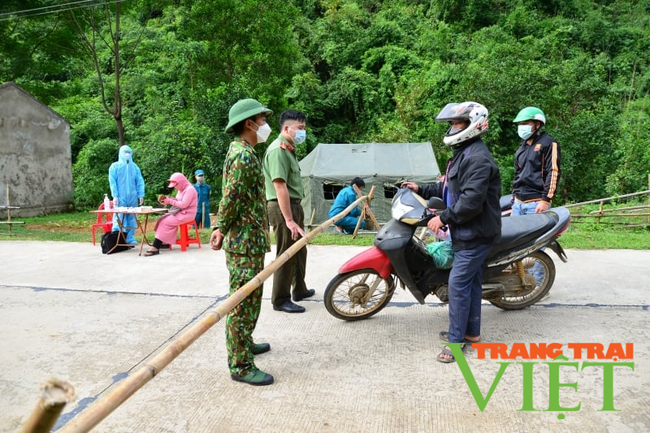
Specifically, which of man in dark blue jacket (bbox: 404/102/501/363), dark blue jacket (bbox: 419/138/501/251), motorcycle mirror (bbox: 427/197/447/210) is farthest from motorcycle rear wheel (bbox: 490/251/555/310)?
motorcycle mirror (bbox: 427/197/447/210)

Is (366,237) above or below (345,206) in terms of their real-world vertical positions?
below

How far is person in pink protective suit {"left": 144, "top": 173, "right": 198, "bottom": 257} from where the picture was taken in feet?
24.3

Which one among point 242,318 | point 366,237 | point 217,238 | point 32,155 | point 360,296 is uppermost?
point 32,155

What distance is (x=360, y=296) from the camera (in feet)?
13.4

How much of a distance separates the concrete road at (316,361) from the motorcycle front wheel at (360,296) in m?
0.11

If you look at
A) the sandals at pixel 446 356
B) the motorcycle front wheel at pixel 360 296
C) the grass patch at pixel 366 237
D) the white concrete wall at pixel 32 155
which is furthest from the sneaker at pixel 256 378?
the white concrete wall at pixel 32 155

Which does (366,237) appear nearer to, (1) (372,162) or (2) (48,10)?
(1) (372,162)

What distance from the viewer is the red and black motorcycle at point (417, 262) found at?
12.5 ft

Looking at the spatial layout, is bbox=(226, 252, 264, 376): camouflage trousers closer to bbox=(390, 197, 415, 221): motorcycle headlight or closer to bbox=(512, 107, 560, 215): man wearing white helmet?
bbox=(390, 197, 415, 221): motorcycle headlight

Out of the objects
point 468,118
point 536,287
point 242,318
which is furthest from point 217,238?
point 536,287

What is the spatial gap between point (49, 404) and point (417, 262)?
3.01 metres

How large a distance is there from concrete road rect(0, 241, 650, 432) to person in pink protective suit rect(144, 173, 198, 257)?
5.57ft

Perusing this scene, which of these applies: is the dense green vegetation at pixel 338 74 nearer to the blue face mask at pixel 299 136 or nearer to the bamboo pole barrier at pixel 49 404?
the blue face mask at pixel 299 136

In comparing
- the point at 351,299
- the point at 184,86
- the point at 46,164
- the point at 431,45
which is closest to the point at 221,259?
the point at 351,299
